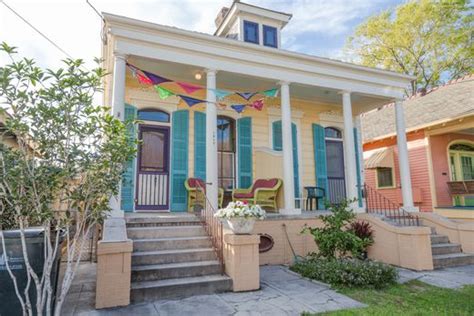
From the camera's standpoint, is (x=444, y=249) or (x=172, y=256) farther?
(x=444, y=249)

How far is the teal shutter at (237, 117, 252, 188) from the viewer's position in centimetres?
770

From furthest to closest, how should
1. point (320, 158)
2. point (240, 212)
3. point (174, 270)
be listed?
point (320, 158) → point (240, 212) → point (174, 270)

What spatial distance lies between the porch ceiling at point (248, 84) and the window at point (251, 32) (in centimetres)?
127

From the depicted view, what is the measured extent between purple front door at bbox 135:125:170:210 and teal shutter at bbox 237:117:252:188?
182 cm

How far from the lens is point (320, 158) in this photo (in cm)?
865

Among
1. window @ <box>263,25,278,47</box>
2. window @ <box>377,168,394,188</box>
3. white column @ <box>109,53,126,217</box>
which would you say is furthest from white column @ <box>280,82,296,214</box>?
window @ <box>377,168,394,188</box>

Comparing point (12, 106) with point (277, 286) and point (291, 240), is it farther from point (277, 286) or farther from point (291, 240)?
point (291, 240)

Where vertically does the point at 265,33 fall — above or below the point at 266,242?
above

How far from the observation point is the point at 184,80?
7.26 metres

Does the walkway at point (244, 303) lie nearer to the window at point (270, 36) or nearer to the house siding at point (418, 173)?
the window at point (270, 36)

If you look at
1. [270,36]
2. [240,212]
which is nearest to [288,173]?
[240,212]

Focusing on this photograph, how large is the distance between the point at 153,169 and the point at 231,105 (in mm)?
2309

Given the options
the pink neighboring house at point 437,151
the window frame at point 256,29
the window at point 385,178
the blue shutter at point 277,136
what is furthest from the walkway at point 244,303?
the window at point 385,178

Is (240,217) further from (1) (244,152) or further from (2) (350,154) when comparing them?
(2) (350,154)
